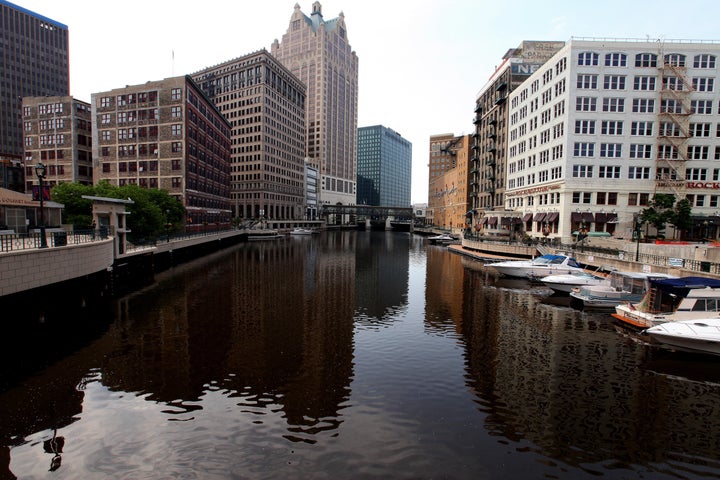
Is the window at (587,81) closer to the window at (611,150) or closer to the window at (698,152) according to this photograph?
the window at (611,150)

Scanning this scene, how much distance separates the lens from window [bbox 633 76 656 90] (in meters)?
59.9

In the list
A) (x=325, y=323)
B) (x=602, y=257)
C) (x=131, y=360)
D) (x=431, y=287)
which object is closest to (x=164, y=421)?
(x=131, y=360)

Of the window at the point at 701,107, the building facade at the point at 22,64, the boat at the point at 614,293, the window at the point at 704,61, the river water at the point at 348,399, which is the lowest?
the river water at the point at 348,399

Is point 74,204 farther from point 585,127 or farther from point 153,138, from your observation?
point 585,127

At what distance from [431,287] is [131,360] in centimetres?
3067

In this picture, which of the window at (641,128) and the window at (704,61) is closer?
the window at (704,61)

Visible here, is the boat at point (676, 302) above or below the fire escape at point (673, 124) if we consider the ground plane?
below

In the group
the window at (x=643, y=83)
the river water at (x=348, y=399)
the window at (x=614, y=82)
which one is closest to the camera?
the river water at (x=348, y=399)

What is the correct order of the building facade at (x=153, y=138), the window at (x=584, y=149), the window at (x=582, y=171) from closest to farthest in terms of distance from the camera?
the window at (x=584, y=149) → the window at (x=582, y=171) → the building facade at (x=153, y=138)

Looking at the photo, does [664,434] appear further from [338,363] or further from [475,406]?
[338,363]

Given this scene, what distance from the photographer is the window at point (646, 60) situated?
2349 inches

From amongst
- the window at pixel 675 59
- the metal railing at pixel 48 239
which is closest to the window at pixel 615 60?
the window at pixel 675 59

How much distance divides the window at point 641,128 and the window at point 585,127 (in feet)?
19.5

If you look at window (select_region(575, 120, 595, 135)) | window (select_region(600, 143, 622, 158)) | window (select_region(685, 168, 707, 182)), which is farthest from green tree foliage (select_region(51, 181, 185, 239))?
window (select_region(685, 168, 707, 182))
